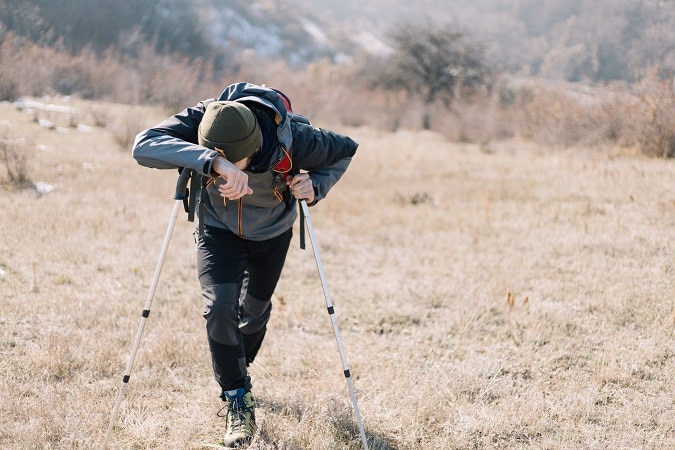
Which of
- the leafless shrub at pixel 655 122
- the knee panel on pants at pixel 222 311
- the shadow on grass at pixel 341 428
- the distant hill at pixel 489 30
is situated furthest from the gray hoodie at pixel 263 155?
the distant hill at pixel 489 30

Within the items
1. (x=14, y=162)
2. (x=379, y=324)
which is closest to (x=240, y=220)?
(x=379, y=324)

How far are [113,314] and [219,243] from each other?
2.30 metres

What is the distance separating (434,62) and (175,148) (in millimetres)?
30368

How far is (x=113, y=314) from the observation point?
16.4 ft

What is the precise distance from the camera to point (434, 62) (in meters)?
31.4

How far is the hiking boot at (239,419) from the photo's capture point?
127 inches

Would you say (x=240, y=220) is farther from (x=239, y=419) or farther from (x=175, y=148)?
(x=239, y=419)

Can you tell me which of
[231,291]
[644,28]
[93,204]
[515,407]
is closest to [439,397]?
[515,407]

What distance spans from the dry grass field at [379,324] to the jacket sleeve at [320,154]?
145cm

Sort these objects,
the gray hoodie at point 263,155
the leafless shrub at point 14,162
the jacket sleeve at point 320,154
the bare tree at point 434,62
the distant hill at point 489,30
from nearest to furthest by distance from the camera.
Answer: the gray hoodie at point 263,155 → the jacket sleeve at point 320,154 → the leafless shrub at point 14,162 → the distant hill at point 489,30 → the bare tree at point 434,62

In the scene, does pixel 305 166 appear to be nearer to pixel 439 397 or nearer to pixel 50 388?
pixel 439 397

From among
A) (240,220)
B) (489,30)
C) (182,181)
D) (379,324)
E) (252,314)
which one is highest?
(489,30)

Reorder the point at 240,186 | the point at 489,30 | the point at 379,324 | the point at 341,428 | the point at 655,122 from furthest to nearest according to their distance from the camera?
the point at 489,30 → the point at 655,122 → the point at 379,324 → the point at 341,428 → the point at 240,186

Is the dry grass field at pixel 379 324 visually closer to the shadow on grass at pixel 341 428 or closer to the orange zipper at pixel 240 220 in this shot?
the shadow on grass at pixel 341 428
